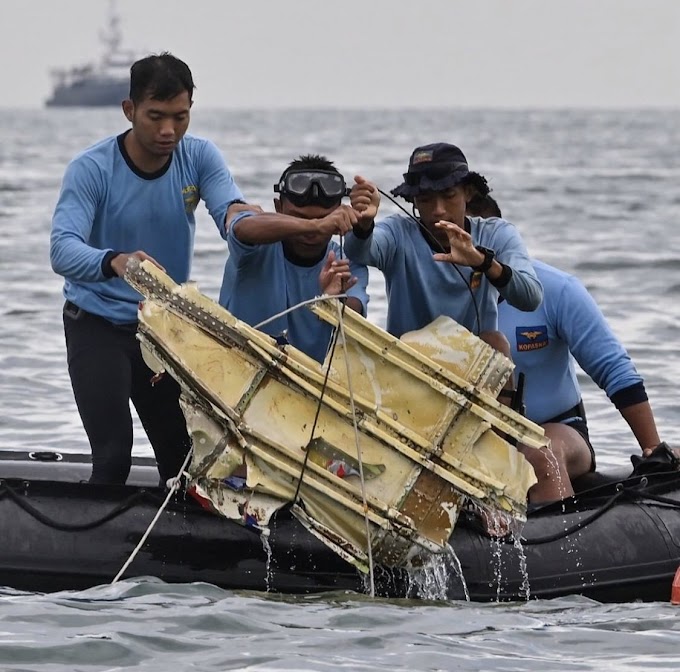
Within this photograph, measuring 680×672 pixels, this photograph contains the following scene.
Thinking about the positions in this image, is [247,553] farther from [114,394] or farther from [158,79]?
[158,79]

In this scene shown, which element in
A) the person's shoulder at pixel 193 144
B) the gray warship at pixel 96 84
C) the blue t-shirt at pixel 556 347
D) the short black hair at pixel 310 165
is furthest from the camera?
the gray warship at pixel 96 84

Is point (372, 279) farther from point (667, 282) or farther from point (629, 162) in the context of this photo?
point (629, 162)

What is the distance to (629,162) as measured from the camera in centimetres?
5003

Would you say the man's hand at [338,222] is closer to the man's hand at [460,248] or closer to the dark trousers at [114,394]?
the man's hand at [460,248]

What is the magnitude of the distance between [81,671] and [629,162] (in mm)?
45741

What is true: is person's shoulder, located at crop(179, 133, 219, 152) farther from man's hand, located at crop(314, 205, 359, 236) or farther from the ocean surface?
the ocean surface

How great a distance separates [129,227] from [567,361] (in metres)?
2.08

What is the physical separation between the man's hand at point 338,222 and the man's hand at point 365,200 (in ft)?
0.35

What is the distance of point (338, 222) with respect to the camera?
6.18m

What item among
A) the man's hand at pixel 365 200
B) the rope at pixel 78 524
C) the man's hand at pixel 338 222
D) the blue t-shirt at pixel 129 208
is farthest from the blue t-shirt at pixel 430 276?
the rope at pixel 78 524

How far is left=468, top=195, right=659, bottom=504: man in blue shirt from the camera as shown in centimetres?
731

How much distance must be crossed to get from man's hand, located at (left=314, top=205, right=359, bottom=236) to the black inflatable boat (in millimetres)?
1206

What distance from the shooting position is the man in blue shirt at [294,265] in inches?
248

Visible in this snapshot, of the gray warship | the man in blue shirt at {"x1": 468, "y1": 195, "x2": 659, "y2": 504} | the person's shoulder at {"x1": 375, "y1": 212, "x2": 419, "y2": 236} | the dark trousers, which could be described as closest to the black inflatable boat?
the dark trousers
